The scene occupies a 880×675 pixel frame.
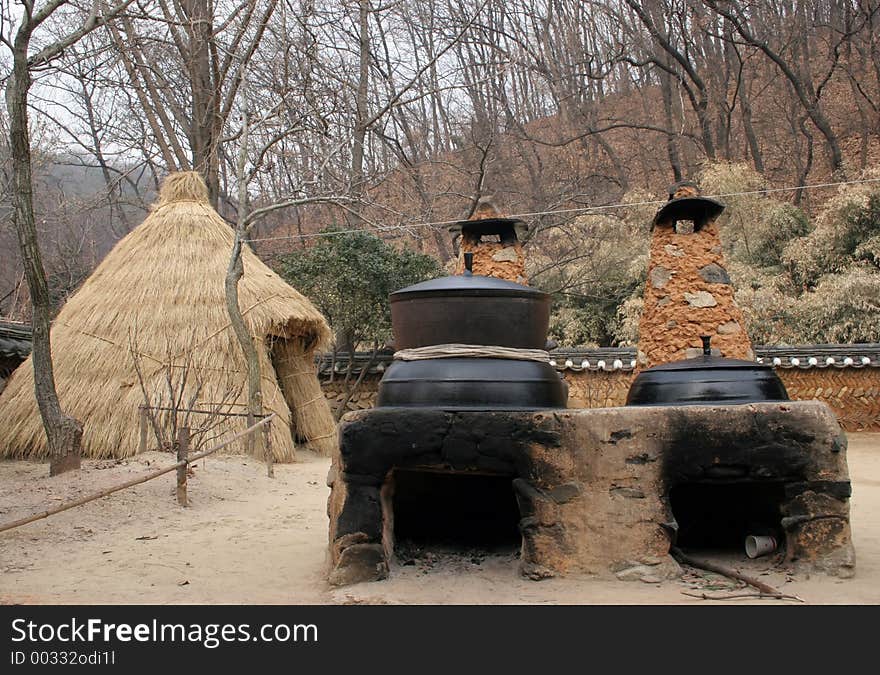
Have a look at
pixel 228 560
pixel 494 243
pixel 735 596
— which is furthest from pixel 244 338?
pixel 735 596

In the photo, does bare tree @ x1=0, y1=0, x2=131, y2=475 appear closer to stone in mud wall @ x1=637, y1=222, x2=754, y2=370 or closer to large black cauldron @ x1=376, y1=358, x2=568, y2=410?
large black cauldron @ x1=376, y1=358, x2=568, y2=410

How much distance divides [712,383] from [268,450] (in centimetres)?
511

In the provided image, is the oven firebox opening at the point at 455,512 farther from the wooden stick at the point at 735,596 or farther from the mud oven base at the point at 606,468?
the wooden stick at the point at 735,596

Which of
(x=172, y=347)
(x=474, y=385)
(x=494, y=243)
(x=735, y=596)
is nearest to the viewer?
(x=735, y=596)

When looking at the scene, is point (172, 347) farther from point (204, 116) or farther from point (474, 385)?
point (204, 116)

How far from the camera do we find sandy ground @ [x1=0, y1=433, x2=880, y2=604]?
3.50 m

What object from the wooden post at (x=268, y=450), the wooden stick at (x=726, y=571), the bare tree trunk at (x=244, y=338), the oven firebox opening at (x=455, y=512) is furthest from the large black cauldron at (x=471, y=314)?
the bare tree trunk at (x=244, y=338)

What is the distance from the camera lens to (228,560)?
448cm

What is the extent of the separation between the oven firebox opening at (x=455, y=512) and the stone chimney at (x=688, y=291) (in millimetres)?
1587

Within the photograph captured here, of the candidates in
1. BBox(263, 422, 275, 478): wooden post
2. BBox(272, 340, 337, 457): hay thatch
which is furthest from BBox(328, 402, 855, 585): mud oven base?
BBox(272, 340, 337, 457): hay thatch

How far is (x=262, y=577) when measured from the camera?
409 cm

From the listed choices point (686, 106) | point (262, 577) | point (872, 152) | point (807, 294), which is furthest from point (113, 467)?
point (686, 106)

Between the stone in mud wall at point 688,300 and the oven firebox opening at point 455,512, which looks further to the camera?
the stone in mud wall at point 688,300

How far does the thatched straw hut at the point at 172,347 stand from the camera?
855 cm
